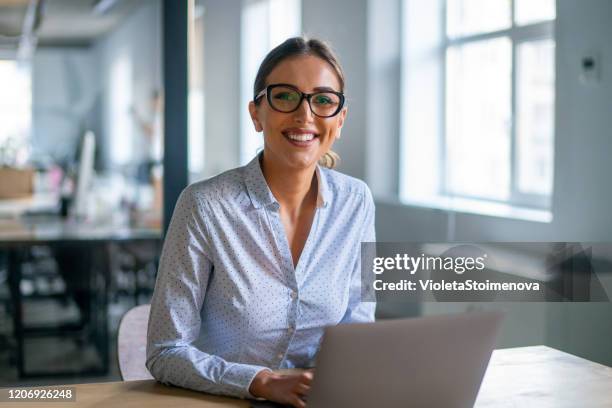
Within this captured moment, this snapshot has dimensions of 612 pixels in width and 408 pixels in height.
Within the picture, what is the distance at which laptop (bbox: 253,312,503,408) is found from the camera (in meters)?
1.12

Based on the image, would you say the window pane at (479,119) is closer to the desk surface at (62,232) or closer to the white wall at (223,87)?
the white wall at (223,87)

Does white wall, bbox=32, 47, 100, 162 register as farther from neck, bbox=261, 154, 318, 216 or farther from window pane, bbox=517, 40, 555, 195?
neck, bbox=261, 154, 318, 216

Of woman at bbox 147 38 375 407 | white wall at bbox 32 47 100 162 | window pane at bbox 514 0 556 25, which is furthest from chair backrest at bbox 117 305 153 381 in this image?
white wall at bbox 32 47 100 162

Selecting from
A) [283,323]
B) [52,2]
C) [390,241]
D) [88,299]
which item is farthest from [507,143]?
[52,2]

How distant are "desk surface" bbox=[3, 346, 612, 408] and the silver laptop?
0.24 meters

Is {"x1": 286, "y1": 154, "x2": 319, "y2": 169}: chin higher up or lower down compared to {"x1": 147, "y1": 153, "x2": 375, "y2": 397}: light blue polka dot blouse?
higher up

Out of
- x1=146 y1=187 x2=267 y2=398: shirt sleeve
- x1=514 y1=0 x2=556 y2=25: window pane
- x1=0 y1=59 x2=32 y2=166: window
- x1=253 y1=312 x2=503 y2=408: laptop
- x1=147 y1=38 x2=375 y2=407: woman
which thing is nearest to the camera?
x1=253 y1=312 x2=503 y2=408: laptop

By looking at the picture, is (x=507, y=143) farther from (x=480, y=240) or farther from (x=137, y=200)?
(x=137, y=200)

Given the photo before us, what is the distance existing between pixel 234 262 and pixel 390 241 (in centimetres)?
135

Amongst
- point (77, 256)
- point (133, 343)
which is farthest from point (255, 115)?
point (77, 256)

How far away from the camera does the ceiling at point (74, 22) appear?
15.7 ft

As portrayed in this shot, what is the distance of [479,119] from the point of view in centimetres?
285

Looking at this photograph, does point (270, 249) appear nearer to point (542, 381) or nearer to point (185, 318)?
point (185, 318)

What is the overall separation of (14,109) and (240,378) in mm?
3653
